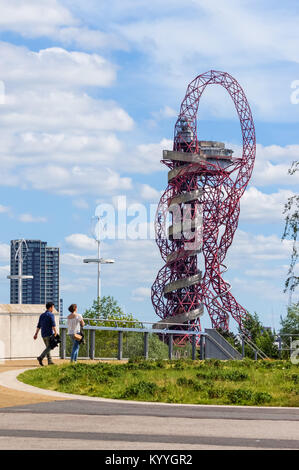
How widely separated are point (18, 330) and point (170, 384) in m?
10.3

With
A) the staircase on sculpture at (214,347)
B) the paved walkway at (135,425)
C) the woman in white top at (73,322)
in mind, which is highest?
the woman in white top at (73,322)

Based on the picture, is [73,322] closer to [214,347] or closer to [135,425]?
[135,425]

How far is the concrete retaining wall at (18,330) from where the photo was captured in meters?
27.1

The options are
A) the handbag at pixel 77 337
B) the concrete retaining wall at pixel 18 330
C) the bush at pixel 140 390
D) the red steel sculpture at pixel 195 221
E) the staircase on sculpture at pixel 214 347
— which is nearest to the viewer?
the bush at pixel 140 390

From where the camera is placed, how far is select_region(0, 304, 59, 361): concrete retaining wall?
2708 cm

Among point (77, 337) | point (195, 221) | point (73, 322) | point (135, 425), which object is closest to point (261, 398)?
point (135, 425)

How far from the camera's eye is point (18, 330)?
27.4 metres

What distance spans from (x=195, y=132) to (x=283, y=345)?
2007 inches

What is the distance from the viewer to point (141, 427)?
11969mm

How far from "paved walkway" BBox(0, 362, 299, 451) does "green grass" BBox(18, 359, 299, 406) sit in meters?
0.99

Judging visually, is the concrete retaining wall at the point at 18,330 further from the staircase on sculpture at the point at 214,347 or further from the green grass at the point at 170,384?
the staircase on sculpture at the point at 214,347

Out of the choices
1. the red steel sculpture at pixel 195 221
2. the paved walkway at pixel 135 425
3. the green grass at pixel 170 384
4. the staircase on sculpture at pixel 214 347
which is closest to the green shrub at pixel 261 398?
the green grass at pixel 170 384

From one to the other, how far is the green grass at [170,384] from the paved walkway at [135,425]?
99 cm
